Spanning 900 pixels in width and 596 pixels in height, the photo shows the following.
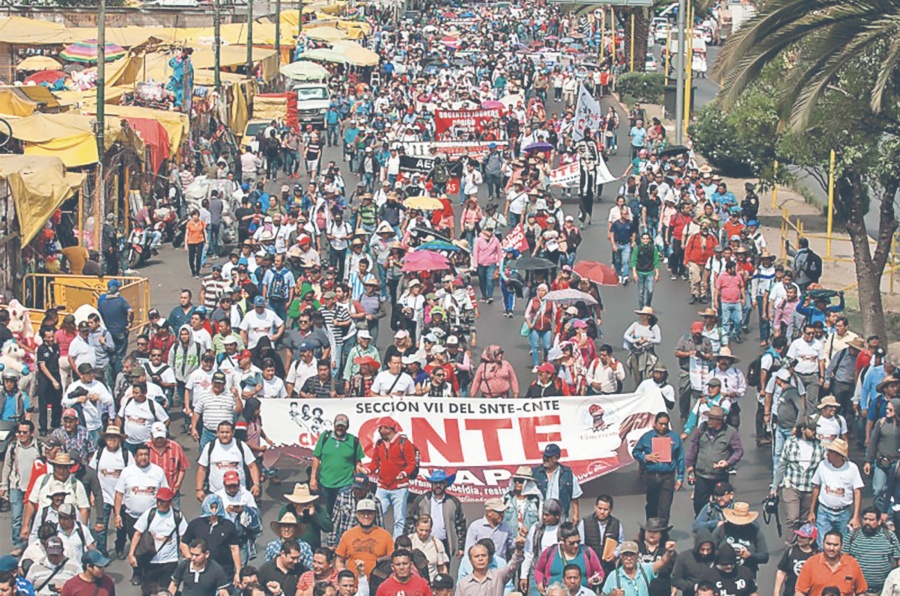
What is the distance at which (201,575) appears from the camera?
13055 mm

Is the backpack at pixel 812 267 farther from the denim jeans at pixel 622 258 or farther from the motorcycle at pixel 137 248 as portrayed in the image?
the motorcycle at pixel 137 248

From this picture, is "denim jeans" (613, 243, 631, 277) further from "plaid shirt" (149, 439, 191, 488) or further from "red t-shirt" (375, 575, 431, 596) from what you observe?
"red t-shirt" (375, 575, 431, 596)

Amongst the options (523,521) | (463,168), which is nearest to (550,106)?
(463,168)

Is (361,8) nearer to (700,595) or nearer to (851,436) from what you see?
(851,436)

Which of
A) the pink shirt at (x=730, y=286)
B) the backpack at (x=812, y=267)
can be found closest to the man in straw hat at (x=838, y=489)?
the pink shirt at (x=730, y=286)

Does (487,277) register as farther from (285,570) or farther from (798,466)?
(285,570)

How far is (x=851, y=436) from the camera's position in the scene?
19.5 m

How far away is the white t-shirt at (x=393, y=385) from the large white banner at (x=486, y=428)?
1.15 ft

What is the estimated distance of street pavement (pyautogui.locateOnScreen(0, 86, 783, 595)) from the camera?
655 inches

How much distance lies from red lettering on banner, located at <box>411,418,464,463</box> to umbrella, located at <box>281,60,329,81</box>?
30671mm

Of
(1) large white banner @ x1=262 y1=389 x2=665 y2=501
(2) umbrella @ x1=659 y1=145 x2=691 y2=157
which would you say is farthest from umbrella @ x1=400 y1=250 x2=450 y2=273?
(2) umbrella @ x1=659 y1=145 x2=691 y2=157

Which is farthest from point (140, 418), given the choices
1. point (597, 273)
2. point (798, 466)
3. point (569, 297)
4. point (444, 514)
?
point (597, 273)

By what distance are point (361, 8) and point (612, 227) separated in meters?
62.2

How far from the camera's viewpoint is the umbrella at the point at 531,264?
24281mm
